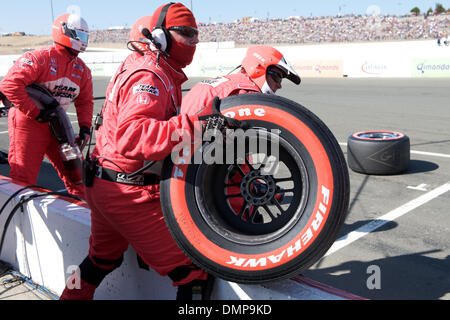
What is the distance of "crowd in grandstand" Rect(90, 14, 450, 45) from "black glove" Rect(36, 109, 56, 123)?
36.7 m

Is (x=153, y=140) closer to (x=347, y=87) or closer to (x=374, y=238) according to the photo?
(x=374, y=238)

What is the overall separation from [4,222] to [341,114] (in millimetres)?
9307

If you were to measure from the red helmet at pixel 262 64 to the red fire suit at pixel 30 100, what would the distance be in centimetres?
214

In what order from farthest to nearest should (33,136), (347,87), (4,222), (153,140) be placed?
(347,87) < (33,136) < (4,222) < (153,140)

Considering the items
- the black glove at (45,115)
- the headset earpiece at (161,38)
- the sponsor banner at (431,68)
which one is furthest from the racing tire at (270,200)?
the sponsor banner at (431,68)

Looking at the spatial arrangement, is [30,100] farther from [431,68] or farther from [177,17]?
[431,68]

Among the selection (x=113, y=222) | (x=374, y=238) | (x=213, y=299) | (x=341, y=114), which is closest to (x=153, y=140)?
(x=113, y=222)

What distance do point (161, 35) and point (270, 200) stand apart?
1000mm

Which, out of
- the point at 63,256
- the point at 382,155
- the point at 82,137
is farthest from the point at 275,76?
the point at 382,155

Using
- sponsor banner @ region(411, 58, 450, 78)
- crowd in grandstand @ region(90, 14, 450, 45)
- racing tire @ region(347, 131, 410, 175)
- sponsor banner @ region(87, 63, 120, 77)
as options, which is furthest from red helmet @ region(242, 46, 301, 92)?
crowd in grandstand @ region(90, 14, 450, 45)

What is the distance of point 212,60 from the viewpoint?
92.1 feet

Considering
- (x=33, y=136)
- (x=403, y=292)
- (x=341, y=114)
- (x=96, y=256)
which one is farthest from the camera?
(x=341, y=114)

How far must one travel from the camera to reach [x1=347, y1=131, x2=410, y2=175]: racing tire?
612cm
